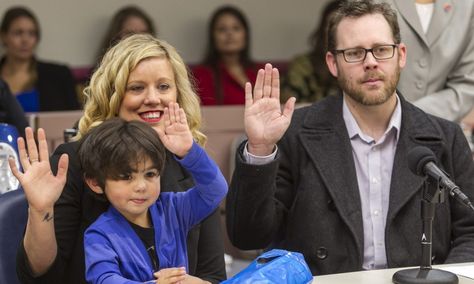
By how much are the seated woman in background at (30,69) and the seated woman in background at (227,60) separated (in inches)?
33.5

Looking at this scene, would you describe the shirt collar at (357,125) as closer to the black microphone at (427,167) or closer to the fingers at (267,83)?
the fingers at (267,83)

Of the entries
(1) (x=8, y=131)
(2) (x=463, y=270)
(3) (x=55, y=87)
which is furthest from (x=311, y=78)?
(2) (x=463, y=270)

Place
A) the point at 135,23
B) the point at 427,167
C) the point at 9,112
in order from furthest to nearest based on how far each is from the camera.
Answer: the point at 135,23 < the point at 9,112 < the point at 427,167

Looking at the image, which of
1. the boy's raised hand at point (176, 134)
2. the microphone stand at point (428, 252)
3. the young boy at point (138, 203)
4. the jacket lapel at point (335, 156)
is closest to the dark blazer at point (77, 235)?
the young boy at point (138, 203)

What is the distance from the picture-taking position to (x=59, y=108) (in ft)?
20.1

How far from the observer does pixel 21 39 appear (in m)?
6.17

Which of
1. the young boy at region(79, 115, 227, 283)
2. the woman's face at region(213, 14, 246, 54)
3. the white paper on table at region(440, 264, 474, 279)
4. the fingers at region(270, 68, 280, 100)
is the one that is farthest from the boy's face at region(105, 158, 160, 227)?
the woman's face at region(213, 14, 246, 54)

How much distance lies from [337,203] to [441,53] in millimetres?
1065

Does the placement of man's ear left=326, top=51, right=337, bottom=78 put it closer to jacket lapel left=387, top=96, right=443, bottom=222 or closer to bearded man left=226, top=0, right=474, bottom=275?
bearded man left=226, top=0, right=474, bottom=275

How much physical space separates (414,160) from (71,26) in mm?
4545

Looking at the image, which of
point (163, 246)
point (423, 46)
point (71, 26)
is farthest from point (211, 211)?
point (71, 26)

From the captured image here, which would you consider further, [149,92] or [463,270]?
[149,92]

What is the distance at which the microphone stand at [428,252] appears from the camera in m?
2.46

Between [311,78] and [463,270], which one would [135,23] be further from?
[463,270]
